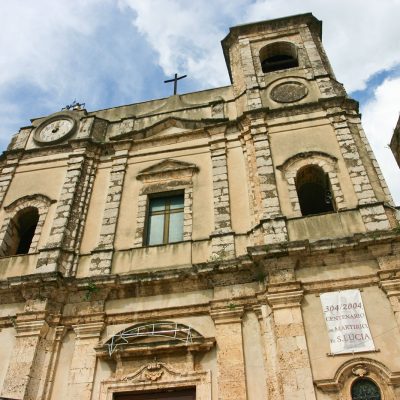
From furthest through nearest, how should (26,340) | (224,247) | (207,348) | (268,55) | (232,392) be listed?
(268,55)
(224,247)
(26,340)
(207,348)
(232,392)

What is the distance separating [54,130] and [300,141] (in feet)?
23.9

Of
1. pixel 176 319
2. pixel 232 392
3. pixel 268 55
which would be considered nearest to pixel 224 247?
pixel 176 319

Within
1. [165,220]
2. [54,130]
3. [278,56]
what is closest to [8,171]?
[54,130]

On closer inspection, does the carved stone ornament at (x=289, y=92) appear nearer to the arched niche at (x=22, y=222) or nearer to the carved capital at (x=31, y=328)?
the arched niche at (x=22, y=222)

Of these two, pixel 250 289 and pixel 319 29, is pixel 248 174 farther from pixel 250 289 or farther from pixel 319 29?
pixel 319 29

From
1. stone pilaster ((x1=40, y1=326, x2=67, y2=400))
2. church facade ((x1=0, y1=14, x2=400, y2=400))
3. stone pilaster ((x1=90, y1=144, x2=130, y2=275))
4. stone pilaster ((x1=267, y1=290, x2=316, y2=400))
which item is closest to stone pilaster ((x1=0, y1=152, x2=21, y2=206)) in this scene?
church facade ((x1=0, y1=14, x2=400, y2=400))

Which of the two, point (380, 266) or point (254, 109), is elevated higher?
point (254, 109)

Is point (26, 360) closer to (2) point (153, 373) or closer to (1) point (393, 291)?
(2) point (153, 373)

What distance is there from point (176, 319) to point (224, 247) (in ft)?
5.86

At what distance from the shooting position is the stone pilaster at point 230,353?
7.69m

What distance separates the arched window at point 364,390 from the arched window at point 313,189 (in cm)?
442

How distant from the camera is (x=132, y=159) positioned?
12.5m

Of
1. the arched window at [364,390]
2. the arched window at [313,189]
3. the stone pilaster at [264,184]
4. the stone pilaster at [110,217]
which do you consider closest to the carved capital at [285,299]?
the stone pilaster at [264,184]

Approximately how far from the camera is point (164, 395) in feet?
26.6
